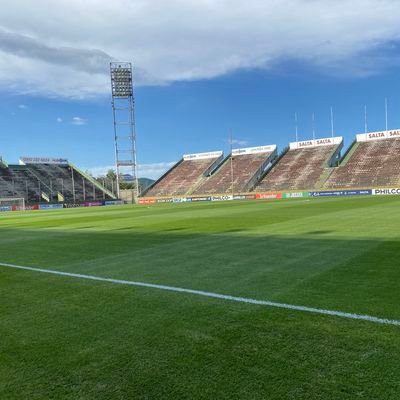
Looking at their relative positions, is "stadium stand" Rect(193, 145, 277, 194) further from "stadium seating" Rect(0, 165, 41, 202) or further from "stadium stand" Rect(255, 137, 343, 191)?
"stadium seating" Rect(0, 165, 41, 202)

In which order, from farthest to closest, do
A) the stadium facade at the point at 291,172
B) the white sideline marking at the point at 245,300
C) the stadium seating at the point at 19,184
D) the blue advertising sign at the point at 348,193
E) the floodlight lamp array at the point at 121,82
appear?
the floodlight lamp array at the point at 121,82 < the stadium seating at the point at 19,184 < the stadium facade at the point at 291,172 < the blue advertising sign at the point at 348,193 < the white sideline marking at the point at 245,300

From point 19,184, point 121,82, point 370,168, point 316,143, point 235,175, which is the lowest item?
point 370,168

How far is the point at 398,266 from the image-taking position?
7.71m

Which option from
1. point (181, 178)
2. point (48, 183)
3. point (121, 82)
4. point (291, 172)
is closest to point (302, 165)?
point (291, 172)

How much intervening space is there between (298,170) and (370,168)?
12495 millimetres

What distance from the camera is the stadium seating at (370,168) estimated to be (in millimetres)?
60650

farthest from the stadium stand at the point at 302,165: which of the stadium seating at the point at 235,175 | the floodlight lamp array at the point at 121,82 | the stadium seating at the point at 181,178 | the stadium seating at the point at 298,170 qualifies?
the floodlight lamp array at the point at 121,82

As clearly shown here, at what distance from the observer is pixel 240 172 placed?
80.6 meters

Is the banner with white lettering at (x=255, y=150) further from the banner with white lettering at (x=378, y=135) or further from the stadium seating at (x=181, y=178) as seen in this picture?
the banner with white lettering at (x=378, y=135)

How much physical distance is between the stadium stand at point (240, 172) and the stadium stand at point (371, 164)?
48.6 feet

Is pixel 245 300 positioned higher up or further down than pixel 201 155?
further down

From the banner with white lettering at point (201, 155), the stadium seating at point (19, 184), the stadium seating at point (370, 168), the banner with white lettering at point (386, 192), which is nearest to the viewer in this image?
the banner with white lettering at point (386, 192)

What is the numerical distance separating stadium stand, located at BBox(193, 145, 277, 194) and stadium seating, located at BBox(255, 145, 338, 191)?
2.04 m

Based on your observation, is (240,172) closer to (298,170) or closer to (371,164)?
(298,170)
